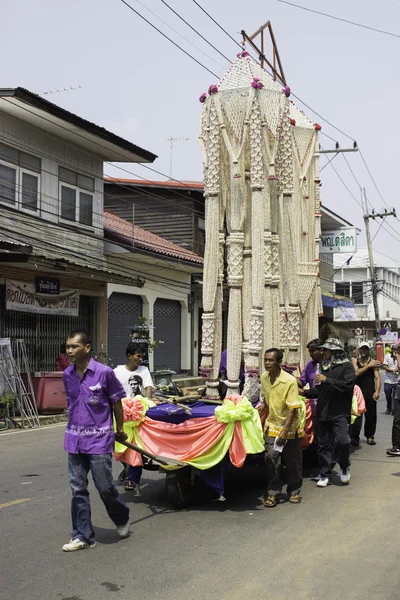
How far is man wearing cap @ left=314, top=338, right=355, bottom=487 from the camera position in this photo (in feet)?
24.6

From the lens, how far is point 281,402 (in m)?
6.64

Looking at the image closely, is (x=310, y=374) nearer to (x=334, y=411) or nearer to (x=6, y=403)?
(x=334, y=411)

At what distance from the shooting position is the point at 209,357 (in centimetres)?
764

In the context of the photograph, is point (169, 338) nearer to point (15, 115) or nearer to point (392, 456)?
point (15, 115)

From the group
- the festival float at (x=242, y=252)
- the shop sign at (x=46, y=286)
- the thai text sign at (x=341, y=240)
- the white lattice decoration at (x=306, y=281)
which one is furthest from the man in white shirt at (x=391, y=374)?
the thai text sign at (x=341, y=240)

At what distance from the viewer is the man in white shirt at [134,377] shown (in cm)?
729

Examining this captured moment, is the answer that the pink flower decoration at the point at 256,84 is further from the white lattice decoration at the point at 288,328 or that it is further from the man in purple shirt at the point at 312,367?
the man in purple shirt at the point at 312,367

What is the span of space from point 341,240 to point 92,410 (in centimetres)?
2437

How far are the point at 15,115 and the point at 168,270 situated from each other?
8656 millimetres

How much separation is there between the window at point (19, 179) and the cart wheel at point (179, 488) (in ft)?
35.5

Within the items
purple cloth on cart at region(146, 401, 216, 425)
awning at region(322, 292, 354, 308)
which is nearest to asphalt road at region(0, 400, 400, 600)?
purple cloth on cart at region(146, 401, 216, 425)

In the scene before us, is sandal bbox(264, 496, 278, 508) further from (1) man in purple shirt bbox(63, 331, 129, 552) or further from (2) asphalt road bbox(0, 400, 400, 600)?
(1) man in purple shirt bbox(63, 331, 129, 552)

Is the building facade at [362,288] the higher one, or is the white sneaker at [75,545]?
the building facade at [362,288]

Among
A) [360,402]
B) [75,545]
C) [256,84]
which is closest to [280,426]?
[75,545]
